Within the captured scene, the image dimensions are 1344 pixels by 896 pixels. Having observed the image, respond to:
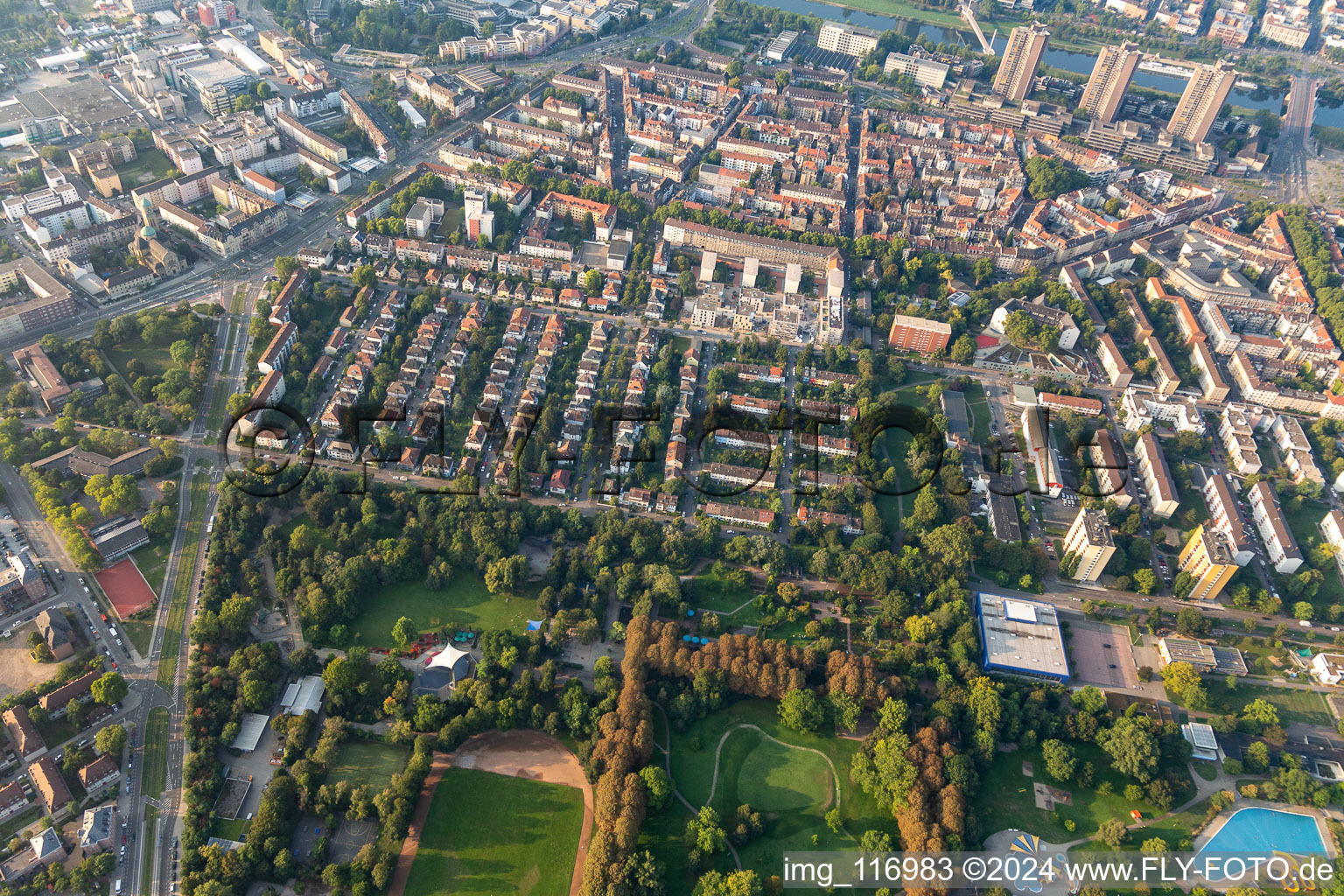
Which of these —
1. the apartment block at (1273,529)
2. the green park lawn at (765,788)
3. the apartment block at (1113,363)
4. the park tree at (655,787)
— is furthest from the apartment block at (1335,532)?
the park tree at (655,787)

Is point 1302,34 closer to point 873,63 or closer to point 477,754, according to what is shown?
point 873,63

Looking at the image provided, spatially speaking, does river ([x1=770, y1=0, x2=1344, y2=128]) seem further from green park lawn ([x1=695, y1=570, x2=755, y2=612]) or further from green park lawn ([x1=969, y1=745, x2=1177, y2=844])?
green park lawn ([x1=969, y1=745, x2=1177, y2=844])

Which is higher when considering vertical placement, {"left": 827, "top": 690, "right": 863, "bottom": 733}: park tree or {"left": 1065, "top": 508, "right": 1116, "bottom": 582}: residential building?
{"left": 1065, "top": 508, "right": 1116, "bottom": 582}: residential building

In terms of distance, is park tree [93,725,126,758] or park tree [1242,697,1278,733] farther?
park tree [1242,697,1278,733]

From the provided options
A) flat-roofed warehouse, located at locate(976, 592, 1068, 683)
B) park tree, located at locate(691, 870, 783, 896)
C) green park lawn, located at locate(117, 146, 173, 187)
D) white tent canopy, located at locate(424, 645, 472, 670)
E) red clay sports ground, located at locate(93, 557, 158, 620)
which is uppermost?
green park lawn, located at locate(117, 146, 173, 187)

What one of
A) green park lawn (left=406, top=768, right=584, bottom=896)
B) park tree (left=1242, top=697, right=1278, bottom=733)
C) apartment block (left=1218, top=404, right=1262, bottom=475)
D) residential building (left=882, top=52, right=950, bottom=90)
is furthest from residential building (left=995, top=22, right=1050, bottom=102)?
green park lawn (left=406, top=768, right=584, bottom=896)

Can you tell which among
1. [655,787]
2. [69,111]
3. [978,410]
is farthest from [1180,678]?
[69,111]

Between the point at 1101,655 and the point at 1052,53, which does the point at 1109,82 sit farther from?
the point at 1101,655
